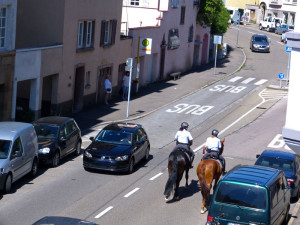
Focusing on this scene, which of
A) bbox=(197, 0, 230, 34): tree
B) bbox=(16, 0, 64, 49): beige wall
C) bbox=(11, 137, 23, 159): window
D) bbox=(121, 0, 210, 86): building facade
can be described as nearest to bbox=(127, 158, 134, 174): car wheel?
bbox=(11, 137, 23, 159): window

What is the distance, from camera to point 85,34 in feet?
117

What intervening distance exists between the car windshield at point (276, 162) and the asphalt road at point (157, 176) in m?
2.34

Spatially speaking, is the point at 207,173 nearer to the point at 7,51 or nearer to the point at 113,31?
the point at 7,51

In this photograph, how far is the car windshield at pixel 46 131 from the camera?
79.7 ft

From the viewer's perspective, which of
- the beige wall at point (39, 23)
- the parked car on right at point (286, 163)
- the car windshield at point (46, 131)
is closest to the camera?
the parked car on right at point (286, 163)

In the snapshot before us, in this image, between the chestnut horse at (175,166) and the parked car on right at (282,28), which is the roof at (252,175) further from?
the parked car on right at (282,28)

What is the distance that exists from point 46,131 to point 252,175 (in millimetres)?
10085

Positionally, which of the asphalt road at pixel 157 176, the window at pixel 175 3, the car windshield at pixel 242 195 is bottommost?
the asphalt road at pixel 157 176

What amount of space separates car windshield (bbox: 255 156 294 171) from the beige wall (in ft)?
45.9

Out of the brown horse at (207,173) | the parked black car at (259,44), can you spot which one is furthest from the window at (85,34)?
the parked black car at (259,44)

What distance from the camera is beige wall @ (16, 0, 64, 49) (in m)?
32.6

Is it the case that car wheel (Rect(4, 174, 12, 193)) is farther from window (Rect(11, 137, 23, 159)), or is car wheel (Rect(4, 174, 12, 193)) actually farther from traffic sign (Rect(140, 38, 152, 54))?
traffic sign (Rect(140, 38, 152, 54))

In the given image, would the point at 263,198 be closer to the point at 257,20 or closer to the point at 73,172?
the point at 73,172

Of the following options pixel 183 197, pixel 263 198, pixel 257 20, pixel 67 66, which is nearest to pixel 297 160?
pixel 183 197
